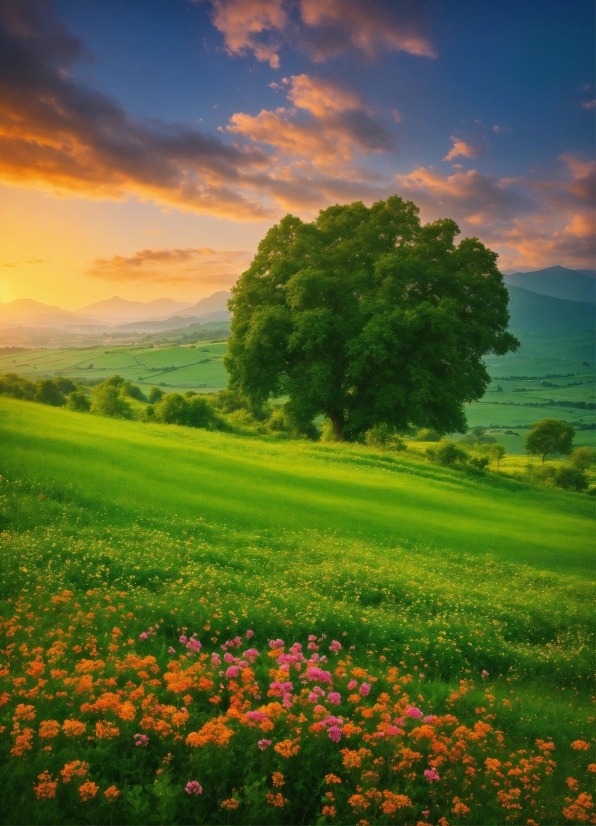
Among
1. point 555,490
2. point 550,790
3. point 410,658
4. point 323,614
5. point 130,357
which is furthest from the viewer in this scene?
point 130,357

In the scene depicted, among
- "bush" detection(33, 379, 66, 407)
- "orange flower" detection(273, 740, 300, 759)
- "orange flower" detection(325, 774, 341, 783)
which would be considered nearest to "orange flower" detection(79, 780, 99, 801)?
"orange flower" detection(273, 740, 300, 759)

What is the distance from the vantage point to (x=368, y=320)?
2981 cm

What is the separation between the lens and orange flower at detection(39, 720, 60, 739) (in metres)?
4.45

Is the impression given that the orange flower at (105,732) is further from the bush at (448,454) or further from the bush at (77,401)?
the bush at (77,401)

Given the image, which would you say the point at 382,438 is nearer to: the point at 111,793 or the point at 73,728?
the point at 73,728

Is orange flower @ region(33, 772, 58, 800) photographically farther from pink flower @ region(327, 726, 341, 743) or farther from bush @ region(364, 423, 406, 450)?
bush @ region(364, 423, 406, 450)

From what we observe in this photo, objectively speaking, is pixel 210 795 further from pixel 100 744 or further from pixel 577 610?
pixel 577 610

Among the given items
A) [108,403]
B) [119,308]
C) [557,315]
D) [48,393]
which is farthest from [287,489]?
[557,315]

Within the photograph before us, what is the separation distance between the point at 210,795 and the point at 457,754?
256 centimetres

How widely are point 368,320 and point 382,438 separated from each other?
924cm

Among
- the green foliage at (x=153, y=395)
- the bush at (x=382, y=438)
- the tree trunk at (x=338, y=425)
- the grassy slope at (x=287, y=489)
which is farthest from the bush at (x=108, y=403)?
the bush at (x=382, y=438)

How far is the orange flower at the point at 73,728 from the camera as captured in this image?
452 centimetres

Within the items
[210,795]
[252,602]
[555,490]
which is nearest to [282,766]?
[210,795]

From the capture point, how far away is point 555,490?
31.1m
